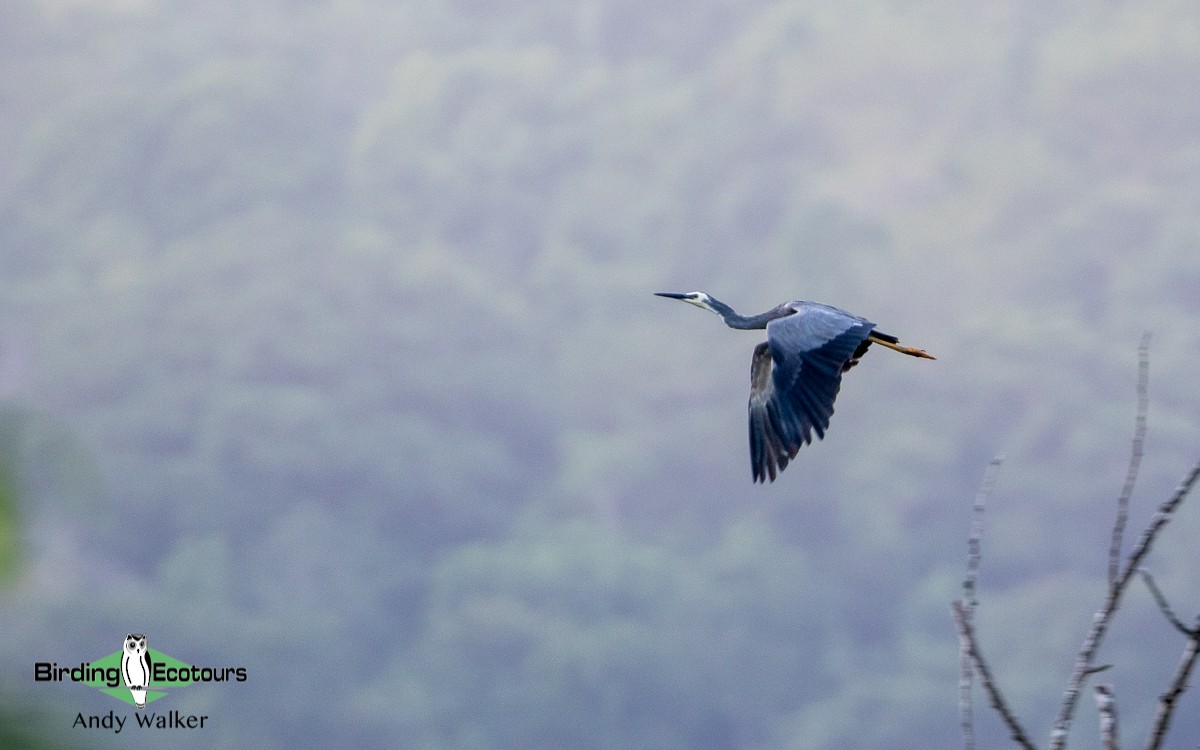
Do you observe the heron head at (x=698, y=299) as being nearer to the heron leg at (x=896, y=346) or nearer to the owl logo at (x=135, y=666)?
the heron leg at (x=896, y=346)

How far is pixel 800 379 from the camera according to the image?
11641mm

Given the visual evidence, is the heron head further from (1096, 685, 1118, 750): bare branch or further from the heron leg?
(1096, 685, 1118, 750): bare branch

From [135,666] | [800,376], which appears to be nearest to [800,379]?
[800,376]

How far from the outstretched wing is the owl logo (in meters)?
4.96

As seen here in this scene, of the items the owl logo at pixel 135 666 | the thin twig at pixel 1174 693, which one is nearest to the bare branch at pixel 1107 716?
the thin twig at pixel 1174 693

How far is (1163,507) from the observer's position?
3824 mm

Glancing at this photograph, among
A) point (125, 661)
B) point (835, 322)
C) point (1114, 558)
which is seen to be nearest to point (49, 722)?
point (1114, 558)

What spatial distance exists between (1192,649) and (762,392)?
31.0 ft

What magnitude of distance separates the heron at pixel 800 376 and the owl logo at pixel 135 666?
490cm

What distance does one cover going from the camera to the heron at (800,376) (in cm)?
1160

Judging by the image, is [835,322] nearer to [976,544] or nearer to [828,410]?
[828,410]

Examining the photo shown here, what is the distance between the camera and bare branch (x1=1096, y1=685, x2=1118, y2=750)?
3.61m

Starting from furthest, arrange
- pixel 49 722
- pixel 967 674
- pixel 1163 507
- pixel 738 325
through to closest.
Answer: pixel 738 325, pixel 967 674, pixel 1163 507, pixel 49 722

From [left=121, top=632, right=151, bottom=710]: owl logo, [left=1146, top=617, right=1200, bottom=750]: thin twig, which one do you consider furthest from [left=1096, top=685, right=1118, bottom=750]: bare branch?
[left=121, top=632, right=151, bottom=710]: owl logo
